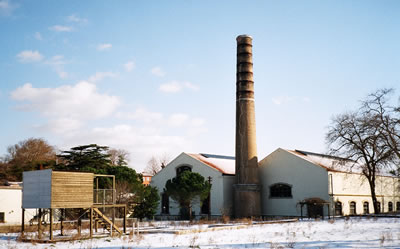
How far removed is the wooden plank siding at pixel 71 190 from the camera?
22578 millimetres

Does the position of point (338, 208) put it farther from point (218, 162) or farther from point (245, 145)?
point (218, 162)

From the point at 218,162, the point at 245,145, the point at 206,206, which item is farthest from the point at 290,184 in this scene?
the point at 218,162

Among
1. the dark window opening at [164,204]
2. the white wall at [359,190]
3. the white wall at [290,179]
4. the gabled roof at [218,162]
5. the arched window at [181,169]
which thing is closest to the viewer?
the white wall at [290,179]

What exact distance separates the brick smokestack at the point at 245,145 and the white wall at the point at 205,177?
1.63 metres

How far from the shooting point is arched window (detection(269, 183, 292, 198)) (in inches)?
1687

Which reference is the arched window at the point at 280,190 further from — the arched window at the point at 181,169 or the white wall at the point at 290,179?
Result: the arched window at the point at 181,169

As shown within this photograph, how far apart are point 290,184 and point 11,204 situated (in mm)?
26528

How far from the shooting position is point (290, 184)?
42.6 m

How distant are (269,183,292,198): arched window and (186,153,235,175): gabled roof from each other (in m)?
→ 4.58

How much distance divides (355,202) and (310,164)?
7.55 metres

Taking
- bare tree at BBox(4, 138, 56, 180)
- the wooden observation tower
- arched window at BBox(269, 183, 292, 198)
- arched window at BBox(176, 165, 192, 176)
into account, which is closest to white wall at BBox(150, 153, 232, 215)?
arched window at BBox(176, 165, 192, 176)

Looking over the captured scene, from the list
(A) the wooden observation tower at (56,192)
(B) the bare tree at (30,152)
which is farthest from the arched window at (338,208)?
(B) the bare tree at (30,152)

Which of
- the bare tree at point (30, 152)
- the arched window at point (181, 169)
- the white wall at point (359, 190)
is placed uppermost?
the bare tree at point (30, 152)

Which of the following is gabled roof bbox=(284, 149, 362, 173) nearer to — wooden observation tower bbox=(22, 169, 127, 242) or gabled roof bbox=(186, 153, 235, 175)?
gabled roof bbox=(186, 153, 235, 175)
